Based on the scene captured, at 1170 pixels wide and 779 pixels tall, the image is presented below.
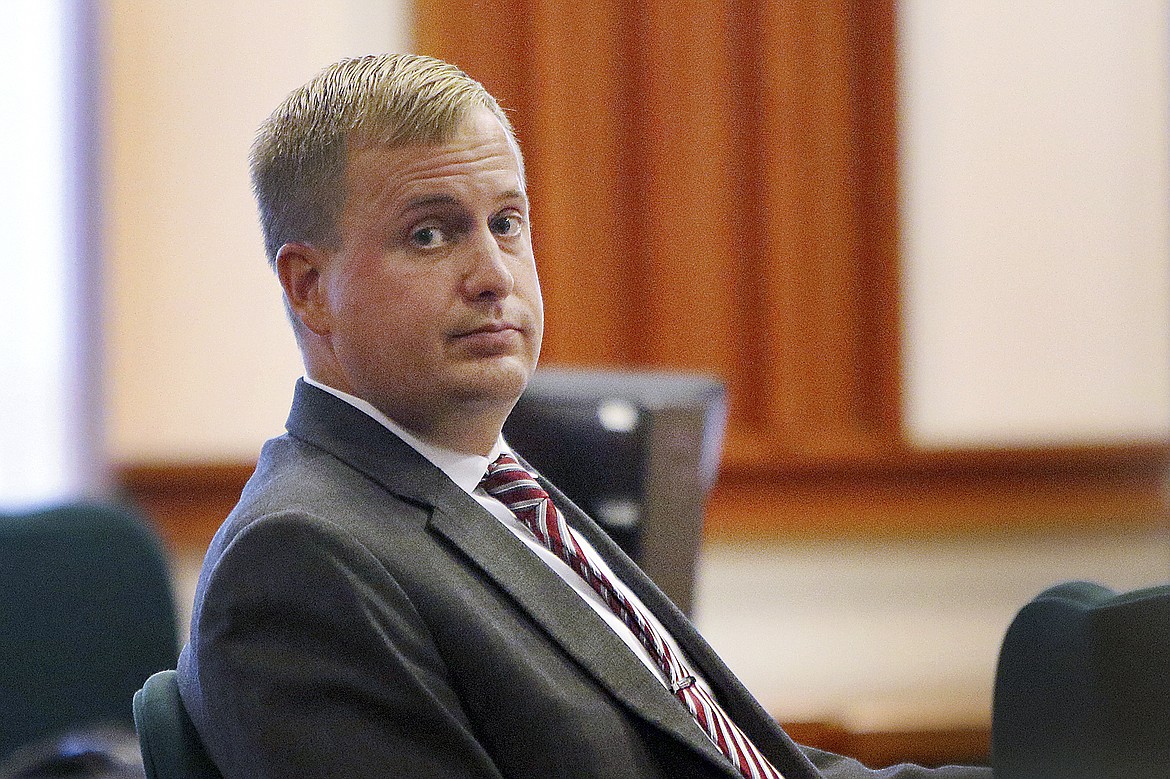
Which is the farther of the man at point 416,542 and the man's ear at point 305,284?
the man's ear at point 305,284

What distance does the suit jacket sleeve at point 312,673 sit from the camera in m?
0.96

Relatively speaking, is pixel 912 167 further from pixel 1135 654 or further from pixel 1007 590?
pixel 1135 654

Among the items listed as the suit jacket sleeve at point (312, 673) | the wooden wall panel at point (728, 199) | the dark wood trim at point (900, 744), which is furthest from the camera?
the wooden wall panel at point (728, 199)

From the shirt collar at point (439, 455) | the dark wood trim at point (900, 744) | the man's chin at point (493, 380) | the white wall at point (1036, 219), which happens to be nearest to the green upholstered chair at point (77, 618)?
the dark wood trim at point (900, 744)

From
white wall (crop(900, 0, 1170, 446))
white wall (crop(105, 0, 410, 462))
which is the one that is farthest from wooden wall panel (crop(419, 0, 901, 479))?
white wall (crop(105, 0, 410, 462))

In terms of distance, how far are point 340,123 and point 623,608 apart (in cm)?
56

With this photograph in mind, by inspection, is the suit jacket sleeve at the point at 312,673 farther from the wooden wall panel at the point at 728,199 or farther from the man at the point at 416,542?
the wooden wall panel at the point at 728,199

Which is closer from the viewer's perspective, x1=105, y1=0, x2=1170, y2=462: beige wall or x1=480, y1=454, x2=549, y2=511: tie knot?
x1=480, y1=454, x2=549, y2=511: tie knot

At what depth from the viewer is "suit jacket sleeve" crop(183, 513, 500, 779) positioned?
96 cm

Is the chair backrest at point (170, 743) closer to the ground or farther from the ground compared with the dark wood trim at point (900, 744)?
farther from the ground

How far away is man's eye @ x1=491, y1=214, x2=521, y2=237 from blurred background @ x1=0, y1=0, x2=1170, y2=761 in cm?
175

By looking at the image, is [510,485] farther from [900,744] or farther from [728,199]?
[728,199]

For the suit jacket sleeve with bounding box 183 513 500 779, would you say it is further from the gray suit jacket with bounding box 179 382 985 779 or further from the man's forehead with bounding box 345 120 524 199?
the man's forehead with bounding box 345 120 524 199

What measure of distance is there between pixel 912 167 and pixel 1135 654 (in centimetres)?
207
